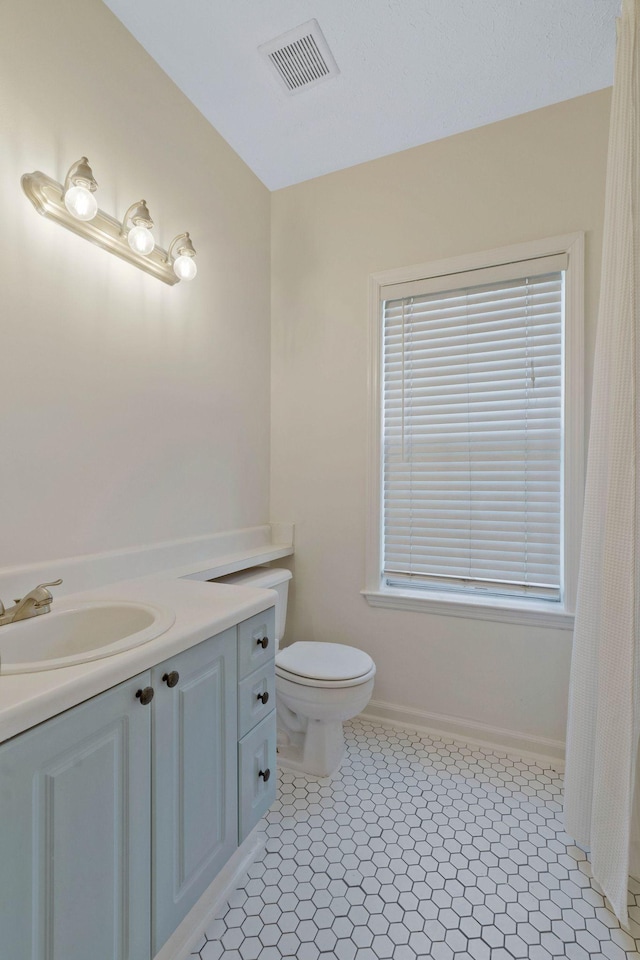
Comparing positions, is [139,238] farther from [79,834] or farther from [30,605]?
[79,834]

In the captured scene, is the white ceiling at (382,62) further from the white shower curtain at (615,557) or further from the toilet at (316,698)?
the toilet at (316,698)

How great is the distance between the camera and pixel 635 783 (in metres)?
1.28

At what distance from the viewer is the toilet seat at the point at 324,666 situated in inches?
64.4

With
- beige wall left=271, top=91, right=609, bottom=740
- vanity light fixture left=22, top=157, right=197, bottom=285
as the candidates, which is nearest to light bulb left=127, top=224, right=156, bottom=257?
vanity light fixture left=22, top=157, right=197, bottom=285

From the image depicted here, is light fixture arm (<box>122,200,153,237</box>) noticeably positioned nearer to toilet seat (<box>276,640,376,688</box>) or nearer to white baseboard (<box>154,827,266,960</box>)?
toilet seat (<box>276,640,376,688</box>)

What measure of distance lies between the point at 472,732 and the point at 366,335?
5.97 ft

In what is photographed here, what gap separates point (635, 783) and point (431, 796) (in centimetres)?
67

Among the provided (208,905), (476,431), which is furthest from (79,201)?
(208,905)

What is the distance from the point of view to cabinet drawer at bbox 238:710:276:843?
3.96 ft

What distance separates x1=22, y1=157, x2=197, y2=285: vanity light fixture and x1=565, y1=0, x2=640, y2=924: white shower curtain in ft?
4.48

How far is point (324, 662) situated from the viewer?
1.76 meters

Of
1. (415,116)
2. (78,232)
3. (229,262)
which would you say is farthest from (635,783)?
(415,116)

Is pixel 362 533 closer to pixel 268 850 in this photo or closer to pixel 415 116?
pixel 268 850

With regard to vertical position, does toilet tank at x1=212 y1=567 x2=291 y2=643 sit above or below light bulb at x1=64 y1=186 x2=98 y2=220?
below
